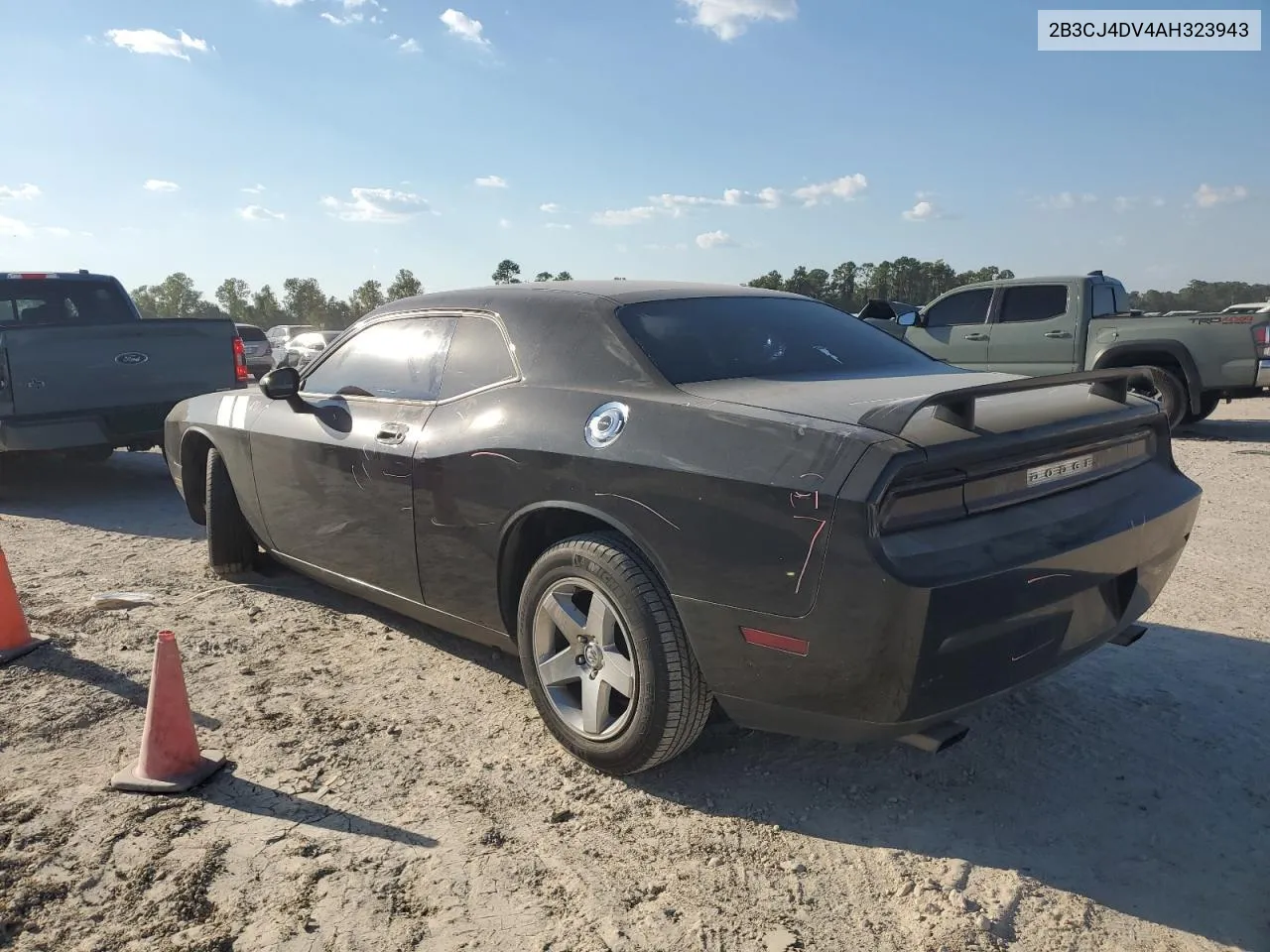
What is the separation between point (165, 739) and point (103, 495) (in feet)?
19.7

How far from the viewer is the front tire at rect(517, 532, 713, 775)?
106 inches

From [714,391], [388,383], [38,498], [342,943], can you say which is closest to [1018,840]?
[714,391]

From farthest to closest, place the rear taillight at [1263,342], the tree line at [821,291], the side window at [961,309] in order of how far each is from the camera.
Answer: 1. the tree line at [821,291]
2. the side window at [961,309]
3. the rear taillight at [1263,342]

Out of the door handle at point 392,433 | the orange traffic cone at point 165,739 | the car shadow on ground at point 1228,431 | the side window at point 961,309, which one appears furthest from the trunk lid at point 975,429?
the side window at point 961,309

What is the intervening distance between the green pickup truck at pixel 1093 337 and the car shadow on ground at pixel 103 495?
6.64 metres

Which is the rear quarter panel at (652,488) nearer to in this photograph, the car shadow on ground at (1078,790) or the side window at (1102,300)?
the car shadow on ground at (1078,790)

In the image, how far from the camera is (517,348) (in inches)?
133

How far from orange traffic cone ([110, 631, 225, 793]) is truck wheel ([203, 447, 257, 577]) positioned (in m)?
2.11

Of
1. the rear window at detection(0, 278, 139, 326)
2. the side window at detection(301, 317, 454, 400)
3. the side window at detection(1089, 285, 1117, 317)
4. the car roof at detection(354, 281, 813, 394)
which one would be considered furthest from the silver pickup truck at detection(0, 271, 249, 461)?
the side window at detection(1089, 285, 1117, 317)

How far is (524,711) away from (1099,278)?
9.99m

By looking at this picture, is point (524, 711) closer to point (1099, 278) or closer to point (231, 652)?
point (231, 652)

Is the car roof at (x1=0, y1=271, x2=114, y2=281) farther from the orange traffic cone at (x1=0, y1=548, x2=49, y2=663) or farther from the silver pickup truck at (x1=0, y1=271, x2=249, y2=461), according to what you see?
the orange traffic cone at (x1=0, y1=548, x2=49, y2=663)

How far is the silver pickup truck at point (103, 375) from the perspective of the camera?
7.16m

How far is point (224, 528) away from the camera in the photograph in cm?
497
